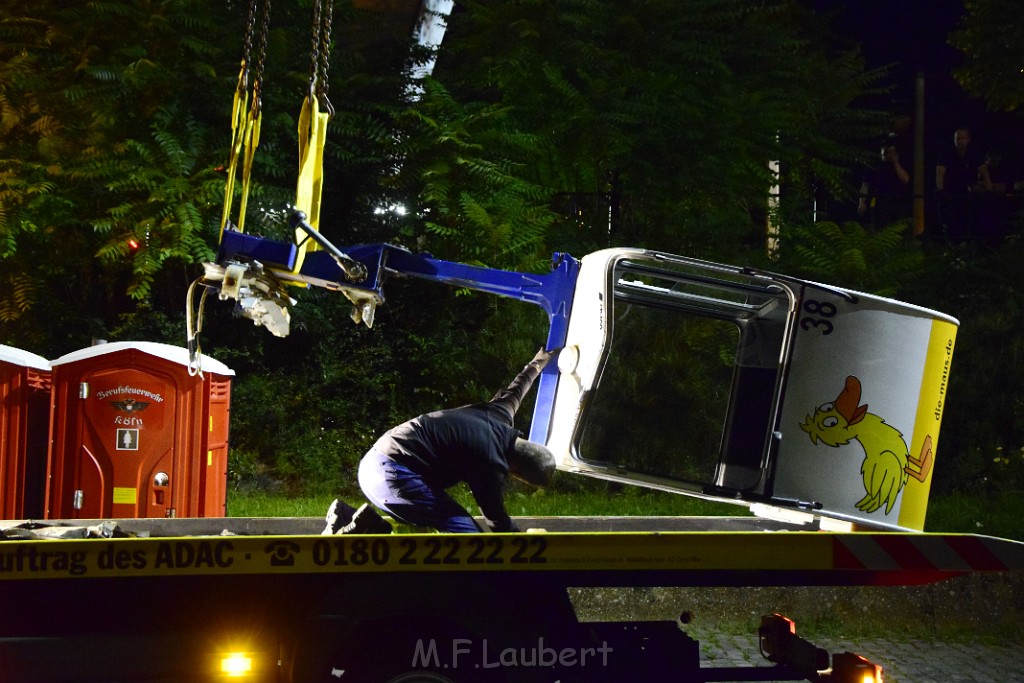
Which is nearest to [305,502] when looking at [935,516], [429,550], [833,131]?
[935,516]

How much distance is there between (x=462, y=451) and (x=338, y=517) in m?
0.67

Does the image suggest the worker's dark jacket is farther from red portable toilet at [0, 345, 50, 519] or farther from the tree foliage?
the tree foliage

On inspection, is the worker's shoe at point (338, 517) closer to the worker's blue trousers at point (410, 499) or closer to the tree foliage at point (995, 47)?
the worker's blue trousers at point (410, 499)

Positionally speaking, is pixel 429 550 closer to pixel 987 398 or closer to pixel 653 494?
pixel 653 494

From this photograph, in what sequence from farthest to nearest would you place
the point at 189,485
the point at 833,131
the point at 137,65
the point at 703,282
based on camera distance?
the point at 833,131
the point at 137,65
the point at 189,485
the point at 703,282

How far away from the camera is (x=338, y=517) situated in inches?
195

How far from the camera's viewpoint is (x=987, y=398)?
41.2 feet

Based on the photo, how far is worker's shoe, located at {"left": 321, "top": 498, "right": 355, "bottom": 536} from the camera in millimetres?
4906

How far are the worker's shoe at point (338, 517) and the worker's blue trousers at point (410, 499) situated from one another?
183mm

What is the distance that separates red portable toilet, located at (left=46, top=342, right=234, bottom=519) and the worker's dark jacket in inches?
123

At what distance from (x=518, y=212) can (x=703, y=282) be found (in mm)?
5653

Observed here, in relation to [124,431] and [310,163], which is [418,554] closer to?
[310,163]

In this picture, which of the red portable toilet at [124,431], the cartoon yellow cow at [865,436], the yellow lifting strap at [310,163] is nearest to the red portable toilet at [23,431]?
the red portable toilet at [124,431]

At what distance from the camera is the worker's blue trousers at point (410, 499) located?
5.10 meters
